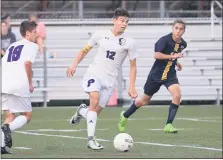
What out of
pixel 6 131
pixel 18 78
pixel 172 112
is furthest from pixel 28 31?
pixel 172 112

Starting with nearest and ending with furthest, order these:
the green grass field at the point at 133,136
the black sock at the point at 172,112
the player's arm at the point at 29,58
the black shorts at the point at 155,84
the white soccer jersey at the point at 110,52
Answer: the green grass field at the point at 133,136, the player's arm at the point at 29,58, the white soccer jersey at the point at 110,52, the black sock at the point at 172,112, the black shorts at the point at 155,84

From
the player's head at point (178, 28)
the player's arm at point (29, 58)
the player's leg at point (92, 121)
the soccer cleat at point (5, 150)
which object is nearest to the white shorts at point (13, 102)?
the player's arm at point (29, 58)

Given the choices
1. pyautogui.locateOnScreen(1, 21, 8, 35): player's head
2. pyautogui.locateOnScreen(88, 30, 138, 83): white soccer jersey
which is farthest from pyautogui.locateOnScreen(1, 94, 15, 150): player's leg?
pyautogui.locateOnScreen(1, 21, 8, 35): player's head

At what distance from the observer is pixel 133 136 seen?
45.6 ft

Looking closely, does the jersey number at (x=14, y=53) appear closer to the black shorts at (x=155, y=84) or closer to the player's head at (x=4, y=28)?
the black shorts at (x=155, y=84)

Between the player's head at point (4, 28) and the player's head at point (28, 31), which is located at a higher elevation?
the player's head at point (28, 31)

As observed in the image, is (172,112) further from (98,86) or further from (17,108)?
(17,108)

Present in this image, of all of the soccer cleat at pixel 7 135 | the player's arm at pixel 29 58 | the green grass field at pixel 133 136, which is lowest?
the green grass field at pixel 133 136

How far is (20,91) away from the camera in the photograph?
11.0 meters

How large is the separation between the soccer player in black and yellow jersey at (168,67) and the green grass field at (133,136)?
58 centimetres

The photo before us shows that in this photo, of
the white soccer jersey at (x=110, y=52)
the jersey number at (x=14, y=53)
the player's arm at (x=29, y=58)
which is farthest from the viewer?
the white soccer jersey at (x=110, y=52)

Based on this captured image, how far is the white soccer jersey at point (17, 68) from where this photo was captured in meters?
11.0

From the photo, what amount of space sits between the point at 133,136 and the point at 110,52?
8.09 ft

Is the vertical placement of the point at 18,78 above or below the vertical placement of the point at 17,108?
above
